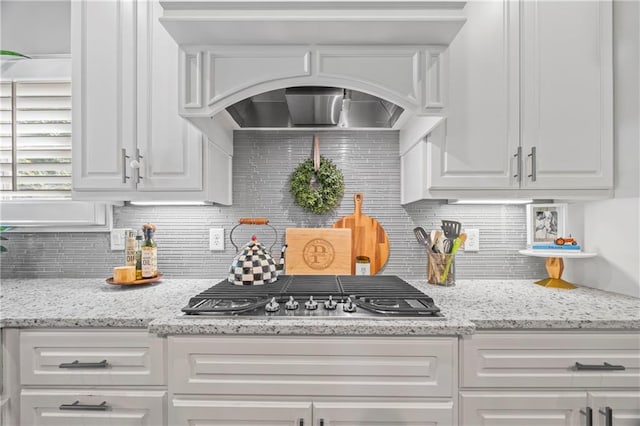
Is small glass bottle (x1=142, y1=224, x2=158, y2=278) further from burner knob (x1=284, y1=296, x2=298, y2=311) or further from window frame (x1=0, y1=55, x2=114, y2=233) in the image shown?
burner knob (x1=284, y1=296, x2=298, y2=311)

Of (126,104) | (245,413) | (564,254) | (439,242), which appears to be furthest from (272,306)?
(564,254)

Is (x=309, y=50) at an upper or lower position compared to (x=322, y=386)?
upper

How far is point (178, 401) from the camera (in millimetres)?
1191

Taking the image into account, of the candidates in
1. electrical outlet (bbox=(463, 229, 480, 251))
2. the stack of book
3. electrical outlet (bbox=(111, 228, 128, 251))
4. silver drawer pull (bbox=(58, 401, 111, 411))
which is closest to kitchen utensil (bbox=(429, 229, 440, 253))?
electrical outlet (bbox=(463, 229, 480, 251))

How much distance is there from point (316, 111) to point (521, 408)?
1.39m

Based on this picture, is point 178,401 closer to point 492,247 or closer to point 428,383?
point 428,383

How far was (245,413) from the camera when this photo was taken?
118cm

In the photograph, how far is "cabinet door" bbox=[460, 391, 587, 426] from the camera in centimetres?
119

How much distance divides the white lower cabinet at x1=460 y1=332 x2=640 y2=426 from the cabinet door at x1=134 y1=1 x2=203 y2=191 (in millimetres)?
1289

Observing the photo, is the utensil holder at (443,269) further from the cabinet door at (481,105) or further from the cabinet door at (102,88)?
the cabinet door at (102,88)

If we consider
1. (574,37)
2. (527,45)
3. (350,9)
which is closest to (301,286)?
(350,9)

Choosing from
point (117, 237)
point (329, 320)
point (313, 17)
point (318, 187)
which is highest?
point (313, 17)

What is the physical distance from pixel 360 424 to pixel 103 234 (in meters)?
1.61

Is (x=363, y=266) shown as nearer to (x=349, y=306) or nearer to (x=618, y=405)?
(x=349, y=306)
